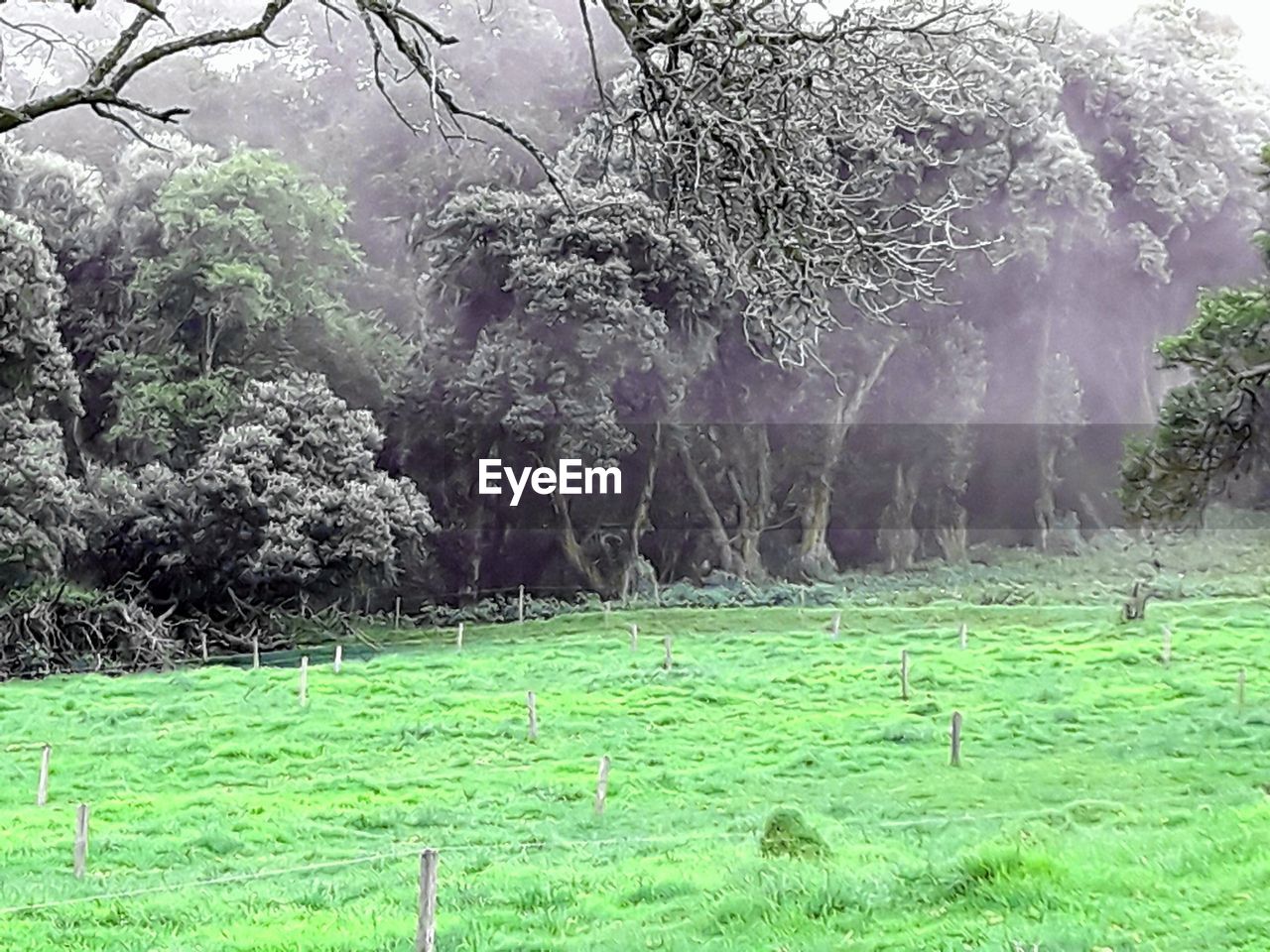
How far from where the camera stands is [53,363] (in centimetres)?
2467

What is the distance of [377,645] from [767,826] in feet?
59.8

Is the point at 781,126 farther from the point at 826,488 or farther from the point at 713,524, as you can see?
the point at 826,488

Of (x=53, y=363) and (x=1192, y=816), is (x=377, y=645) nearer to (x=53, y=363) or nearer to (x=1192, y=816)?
(x=53, y=363)

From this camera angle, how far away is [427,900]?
6.26 metres

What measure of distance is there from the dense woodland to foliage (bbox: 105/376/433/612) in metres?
0.06

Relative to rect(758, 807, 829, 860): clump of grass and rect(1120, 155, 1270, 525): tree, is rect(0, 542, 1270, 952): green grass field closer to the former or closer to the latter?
rect(758, 807, 829, 860): clump of grass

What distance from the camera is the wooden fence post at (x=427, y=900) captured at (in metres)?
6.14

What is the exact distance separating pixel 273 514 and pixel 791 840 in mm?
16854

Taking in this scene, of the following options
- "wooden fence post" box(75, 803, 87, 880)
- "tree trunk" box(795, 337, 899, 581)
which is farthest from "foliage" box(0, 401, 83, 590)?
"tree trunk" box(795, 337, 899, 581)

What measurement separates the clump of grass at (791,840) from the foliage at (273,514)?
16.3 metres

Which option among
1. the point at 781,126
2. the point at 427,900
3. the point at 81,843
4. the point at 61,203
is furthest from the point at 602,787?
Result: the point at 61,203

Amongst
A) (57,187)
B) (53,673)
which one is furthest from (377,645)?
(57,187)

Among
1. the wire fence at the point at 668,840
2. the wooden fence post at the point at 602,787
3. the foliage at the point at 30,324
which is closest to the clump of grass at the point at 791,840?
the wire fence at the point at 668,840

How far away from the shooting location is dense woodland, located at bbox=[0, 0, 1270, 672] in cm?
2481
